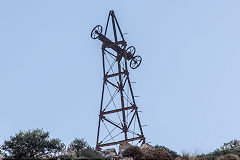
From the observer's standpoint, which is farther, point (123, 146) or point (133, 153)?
point (123, 146)

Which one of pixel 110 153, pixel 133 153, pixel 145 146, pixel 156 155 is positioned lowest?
pixel 156 155

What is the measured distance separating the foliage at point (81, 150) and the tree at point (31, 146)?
0.82 metres

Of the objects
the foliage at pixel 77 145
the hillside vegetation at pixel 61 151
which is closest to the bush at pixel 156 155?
the hillside vegetation at pixel 61 151

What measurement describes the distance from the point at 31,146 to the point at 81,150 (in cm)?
304

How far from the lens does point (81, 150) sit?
24.5 meters

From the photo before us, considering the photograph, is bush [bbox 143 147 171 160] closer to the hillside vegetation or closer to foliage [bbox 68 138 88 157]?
the hillside vegetation

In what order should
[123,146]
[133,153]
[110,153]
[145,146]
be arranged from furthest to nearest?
1. [145,146]
2. [123,146]
3. [110,153]
4. [133,153]

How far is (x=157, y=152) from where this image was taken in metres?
23.3

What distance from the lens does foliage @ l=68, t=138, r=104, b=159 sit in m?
23.7

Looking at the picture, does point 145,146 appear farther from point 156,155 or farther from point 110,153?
point 156,155

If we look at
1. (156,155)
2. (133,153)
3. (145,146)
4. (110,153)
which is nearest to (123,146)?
(110,153)

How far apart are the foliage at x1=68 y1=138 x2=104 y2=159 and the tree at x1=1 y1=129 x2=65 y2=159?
0.82 m

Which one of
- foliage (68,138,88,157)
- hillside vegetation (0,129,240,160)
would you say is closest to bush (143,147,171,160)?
hillside vegetation (0,129,240,160)

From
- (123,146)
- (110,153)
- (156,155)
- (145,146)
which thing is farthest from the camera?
(145,146)
